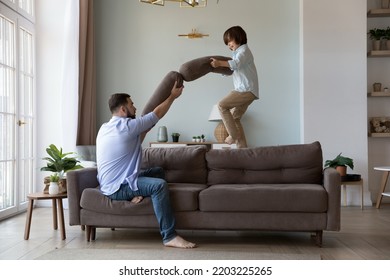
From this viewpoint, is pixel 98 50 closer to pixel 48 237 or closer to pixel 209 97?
pixel 209 97

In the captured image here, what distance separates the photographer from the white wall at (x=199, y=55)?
22.5 ft

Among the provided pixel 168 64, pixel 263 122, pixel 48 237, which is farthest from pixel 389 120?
pixel 48 237

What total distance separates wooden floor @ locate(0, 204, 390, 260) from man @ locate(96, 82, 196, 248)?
0.86 ft

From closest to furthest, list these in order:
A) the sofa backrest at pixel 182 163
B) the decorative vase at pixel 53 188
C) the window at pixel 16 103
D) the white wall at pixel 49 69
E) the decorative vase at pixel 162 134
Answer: the decorative vase at pixel 53 188 < the sofa backrest at pixel 182 163 < the window at pixel 16 103 < the white wall at pixel 49 69 < the decorative vase at pixel 162 134

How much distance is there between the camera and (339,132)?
21.1ft

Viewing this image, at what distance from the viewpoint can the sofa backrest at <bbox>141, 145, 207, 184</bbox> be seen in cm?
434

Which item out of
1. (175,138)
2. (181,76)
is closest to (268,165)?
(181,76)

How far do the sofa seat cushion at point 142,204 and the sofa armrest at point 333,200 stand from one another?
998mm

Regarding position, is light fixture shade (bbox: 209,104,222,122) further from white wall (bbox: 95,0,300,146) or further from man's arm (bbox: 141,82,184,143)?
man's arm (bbox: 141,82,184,143)

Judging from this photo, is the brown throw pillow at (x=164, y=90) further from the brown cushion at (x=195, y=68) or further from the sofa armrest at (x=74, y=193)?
the sofa armrest at (x=74, y=193)

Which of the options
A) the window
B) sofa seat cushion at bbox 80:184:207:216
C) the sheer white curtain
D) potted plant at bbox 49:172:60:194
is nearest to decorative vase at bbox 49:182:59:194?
potted plant at bbox 49:172:60:194

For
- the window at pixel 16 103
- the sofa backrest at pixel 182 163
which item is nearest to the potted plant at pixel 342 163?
the sofa backrest at pixel 182 163

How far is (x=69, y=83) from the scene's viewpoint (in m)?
6.10

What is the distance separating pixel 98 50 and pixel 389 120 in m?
4.12
